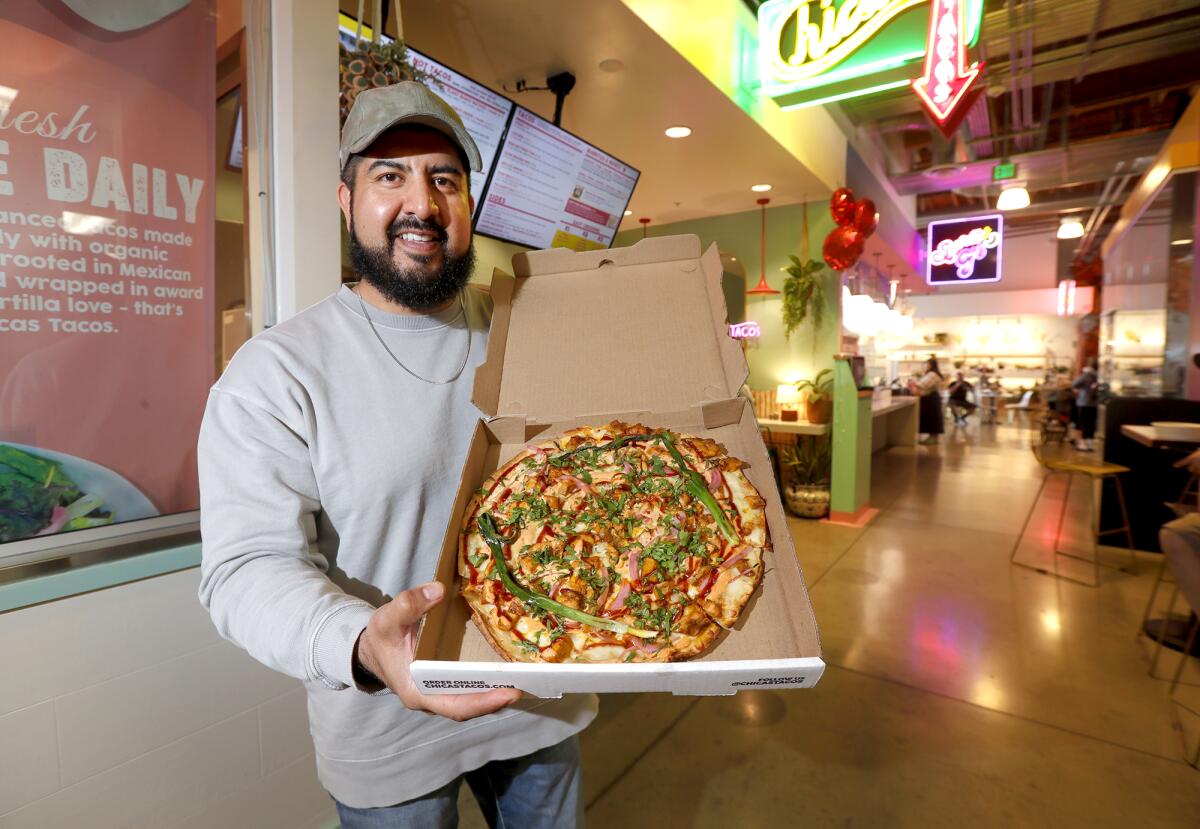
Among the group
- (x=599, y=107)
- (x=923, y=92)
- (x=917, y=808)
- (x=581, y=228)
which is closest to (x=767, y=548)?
(x=917, y=808)

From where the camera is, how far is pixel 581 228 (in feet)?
10.8

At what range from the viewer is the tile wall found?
1314 millimetres

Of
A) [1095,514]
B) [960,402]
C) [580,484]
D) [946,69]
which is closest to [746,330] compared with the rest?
[946,69]

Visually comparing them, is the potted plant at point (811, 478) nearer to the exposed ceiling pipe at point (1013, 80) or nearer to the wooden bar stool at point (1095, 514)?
the wooden bar stool at point (1095, 514)

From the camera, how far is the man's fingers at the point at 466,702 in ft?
2.52

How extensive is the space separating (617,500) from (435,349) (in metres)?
0.47

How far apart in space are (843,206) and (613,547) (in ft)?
16.9

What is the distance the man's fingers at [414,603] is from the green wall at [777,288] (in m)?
5.83

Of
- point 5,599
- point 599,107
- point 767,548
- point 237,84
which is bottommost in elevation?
point 5,599

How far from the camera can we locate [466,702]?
30.5 inches

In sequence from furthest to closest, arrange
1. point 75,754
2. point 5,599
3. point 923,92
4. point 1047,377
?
point 1047,377 → point 923,92 → point 75,754 → point 5,599

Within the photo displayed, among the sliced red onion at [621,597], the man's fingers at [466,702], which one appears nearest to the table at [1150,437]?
the sliced red onion at [621,597]

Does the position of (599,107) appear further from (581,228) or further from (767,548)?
(767,548)

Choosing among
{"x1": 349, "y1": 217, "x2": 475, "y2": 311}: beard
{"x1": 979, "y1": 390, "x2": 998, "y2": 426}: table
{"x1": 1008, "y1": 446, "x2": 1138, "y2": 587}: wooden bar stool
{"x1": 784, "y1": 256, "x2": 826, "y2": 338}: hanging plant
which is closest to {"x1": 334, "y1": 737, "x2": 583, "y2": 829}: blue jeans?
{"x1": 349, "y1": 217, "x2": 475, "y2": 311}: beard
